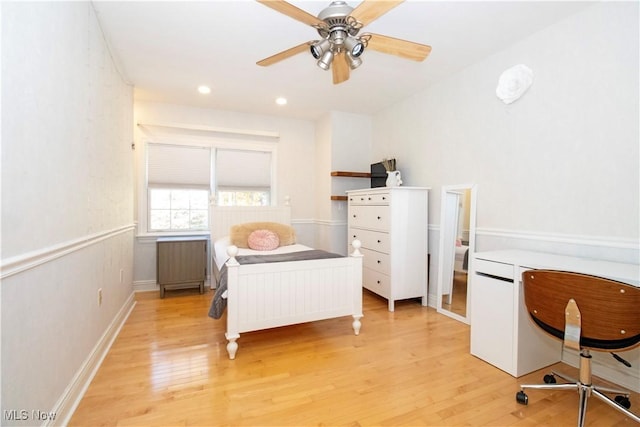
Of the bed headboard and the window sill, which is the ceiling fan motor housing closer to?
the bed headboard

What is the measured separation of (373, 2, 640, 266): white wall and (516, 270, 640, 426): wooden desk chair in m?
0.75

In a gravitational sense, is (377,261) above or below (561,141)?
below

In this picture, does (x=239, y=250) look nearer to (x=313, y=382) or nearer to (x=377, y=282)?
(x=377, y=282)

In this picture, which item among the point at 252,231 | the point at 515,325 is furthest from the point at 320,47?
the point at 252,231

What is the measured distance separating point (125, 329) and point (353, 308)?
2.10 meters

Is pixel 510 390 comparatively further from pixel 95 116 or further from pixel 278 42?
pixel 95 116

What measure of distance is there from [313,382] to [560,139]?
2512 mm

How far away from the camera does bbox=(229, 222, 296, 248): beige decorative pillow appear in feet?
11.7

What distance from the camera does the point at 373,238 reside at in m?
→ 3.55

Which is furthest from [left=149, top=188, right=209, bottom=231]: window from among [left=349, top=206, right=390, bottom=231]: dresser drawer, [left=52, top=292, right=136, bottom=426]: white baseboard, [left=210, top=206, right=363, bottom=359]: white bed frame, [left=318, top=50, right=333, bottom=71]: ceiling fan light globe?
[left=318, top=50, right=333, bottom=71]: ceiling fan light globe

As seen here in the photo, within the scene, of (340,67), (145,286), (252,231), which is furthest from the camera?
(145,286)

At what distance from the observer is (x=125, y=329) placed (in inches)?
107

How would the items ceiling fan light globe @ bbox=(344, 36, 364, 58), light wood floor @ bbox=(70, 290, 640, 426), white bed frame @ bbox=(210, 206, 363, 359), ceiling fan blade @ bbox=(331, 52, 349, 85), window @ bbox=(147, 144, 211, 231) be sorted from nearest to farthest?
light wood floor @ bbox=(70, 290, 640, 426), ceiling fan light globe @ bbox=(344, 36, 364, 58), ceiling fan blade @ bbox=(331, 52, 349, 85), white bed frame @ bbox=(210, 206, 363, 359), window @ bbox=(147, 144, 211, 231)

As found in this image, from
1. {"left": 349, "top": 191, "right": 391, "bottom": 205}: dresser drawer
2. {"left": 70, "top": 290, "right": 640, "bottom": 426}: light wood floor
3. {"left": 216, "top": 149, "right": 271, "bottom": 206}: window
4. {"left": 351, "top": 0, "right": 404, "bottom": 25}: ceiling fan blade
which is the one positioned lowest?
{"left": 70, "top": 290, "right": 640, "bottom": 426}: light wood floor
